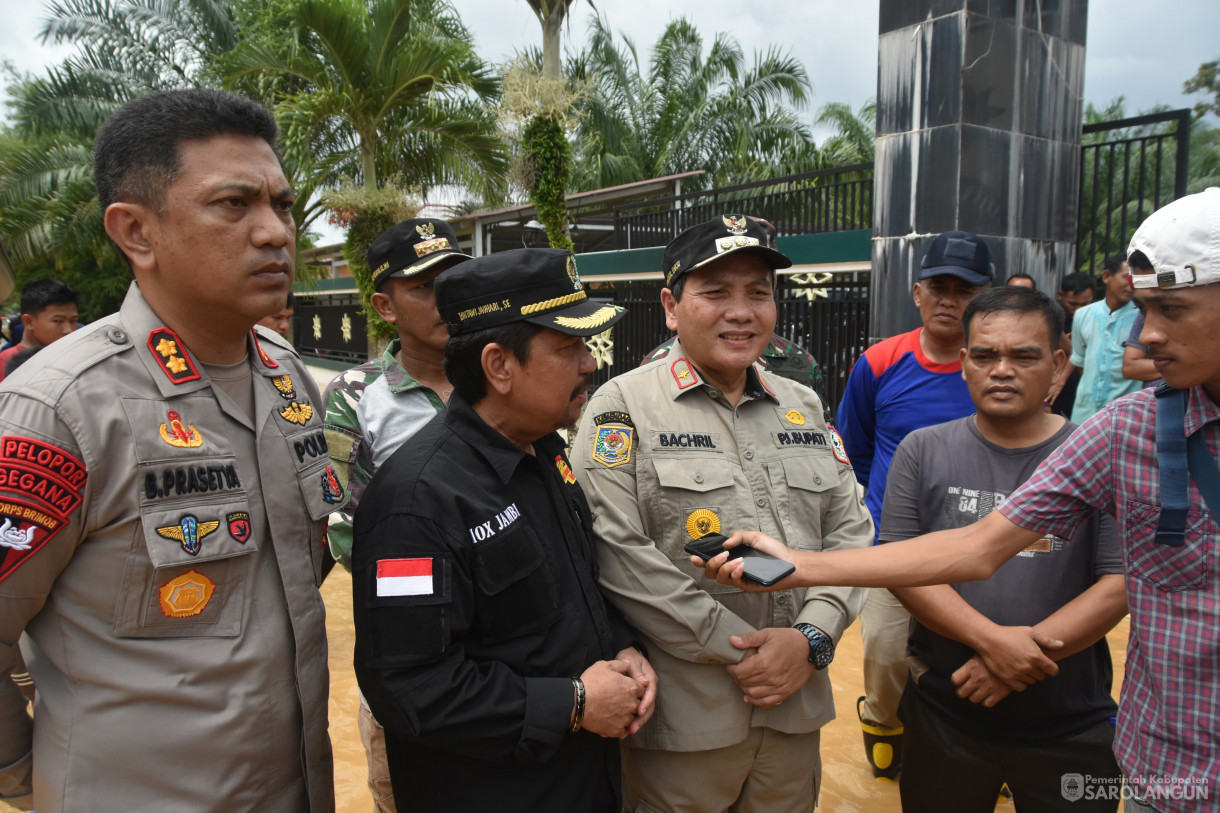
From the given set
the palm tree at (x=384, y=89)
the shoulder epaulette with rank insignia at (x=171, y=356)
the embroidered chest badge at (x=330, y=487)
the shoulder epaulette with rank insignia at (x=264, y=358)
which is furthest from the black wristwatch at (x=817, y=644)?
the palm tree at (x=384, y=89)

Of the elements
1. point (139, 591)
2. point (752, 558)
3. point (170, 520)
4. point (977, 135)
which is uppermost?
point (977, 135)

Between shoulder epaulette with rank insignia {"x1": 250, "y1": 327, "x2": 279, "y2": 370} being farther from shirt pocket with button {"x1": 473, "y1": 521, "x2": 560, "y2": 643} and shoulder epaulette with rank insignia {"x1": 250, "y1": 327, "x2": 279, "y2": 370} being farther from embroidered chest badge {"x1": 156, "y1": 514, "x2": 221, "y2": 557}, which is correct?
shirt pocket with button {"x1": 473, "y1": 521, "x2": 560, "y2": 643}

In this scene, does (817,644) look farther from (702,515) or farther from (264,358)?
(264,358)

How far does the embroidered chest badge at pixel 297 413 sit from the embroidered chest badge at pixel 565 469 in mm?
626

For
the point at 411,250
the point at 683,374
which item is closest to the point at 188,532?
the point at 683,374

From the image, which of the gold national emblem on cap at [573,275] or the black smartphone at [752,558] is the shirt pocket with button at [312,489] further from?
the black smartphone at [752,558]

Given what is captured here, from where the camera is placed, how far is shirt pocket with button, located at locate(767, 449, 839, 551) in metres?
2.21

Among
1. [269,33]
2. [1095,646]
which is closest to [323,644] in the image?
[1095,646]

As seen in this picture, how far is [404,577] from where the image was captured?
5.08 ft

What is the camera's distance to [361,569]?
161 cm

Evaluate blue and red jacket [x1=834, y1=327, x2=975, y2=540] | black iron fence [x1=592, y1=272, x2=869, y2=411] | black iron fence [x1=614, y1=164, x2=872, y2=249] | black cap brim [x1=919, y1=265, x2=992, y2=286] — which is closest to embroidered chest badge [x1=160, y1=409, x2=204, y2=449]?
blue and red jacket [x1=834, y1=327, x2=975, y2=540]

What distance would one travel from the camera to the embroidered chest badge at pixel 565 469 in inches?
78.6

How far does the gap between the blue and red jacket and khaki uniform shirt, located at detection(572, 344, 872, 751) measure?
0.92 meters

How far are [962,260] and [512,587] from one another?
2515 mm
